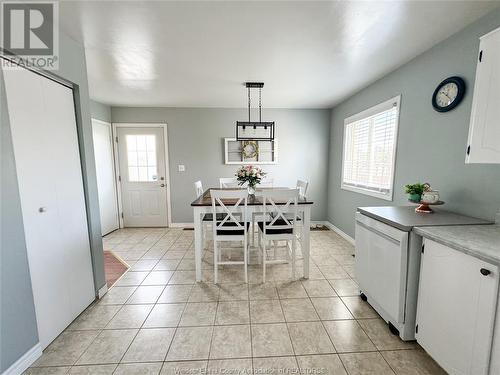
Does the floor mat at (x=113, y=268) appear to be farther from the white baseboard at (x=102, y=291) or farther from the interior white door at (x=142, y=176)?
the interior white door at (x=142, y=176)

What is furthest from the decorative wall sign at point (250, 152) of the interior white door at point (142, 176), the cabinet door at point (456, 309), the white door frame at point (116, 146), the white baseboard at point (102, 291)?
the cabinet door at point (456, 309)

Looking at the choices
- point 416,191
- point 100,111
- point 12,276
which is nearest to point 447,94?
point 416,191

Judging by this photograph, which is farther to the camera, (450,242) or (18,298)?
(18,298)

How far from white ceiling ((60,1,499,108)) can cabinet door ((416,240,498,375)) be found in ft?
5.55

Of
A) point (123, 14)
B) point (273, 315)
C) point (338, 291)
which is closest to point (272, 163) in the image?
point (338, 291)

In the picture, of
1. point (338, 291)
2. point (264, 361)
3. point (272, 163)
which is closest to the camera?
point (264, 361)

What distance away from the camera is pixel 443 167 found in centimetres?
193

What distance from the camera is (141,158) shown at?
14.2 feet

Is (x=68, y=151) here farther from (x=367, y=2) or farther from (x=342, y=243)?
(x=342, y=243)

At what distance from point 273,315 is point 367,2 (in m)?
2.52

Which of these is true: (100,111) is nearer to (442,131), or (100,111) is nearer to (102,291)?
(102,291)

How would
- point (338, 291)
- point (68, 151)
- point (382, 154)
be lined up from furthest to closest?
point (382, 154) → point (338, 291) → point (68, 151)

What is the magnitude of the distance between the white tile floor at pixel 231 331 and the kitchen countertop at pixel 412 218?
3.02 feet

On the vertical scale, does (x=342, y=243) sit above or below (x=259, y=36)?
below
